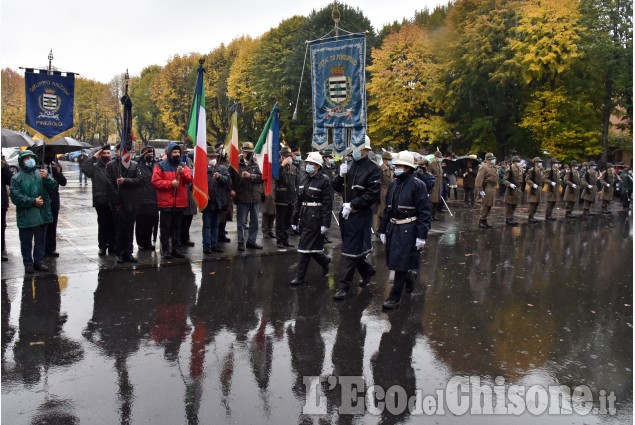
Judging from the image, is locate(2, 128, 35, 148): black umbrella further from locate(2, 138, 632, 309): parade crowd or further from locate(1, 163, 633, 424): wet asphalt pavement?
locate(1, 163, 633, 424): wet asphalt pavement

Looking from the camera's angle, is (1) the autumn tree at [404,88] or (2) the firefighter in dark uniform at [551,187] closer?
(2) the firefighter in dark uniform at [551,187]

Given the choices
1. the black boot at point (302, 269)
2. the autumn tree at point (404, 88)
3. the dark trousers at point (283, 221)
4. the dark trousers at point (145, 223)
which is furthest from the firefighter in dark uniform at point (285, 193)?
the autumn tree at point (404, 88)

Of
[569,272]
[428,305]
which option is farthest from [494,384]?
[569,272]

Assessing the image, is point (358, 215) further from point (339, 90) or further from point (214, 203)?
point (339, 90)

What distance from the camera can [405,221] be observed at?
734 cm

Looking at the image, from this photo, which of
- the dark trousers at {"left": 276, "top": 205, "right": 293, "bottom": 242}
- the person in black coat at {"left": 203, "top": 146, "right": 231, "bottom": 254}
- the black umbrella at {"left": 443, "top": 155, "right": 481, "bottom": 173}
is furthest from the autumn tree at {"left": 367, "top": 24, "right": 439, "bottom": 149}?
the person in black coat at {"left": 203, "top": 146, "right": 231, "bottom": 254}

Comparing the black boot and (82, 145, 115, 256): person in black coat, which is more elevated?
(82, 145, 115, 256): person in black coat

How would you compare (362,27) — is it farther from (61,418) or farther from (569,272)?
(61,418)

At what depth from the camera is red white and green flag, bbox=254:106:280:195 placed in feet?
37.2

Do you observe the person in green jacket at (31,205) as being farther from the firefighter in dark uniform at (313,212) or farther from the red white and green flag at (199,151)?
the firefighter in dark uniform at (313,212)

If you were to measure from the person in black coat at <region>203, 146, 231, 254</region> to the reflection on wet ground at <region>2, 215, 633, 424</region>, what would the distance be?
3.02ft

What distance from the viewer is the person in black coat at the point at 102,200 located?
1004cm

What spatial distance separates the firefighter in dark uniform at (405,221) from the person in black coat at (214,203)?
13.7ft

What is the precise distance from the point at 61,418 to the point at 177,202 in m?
6.02
